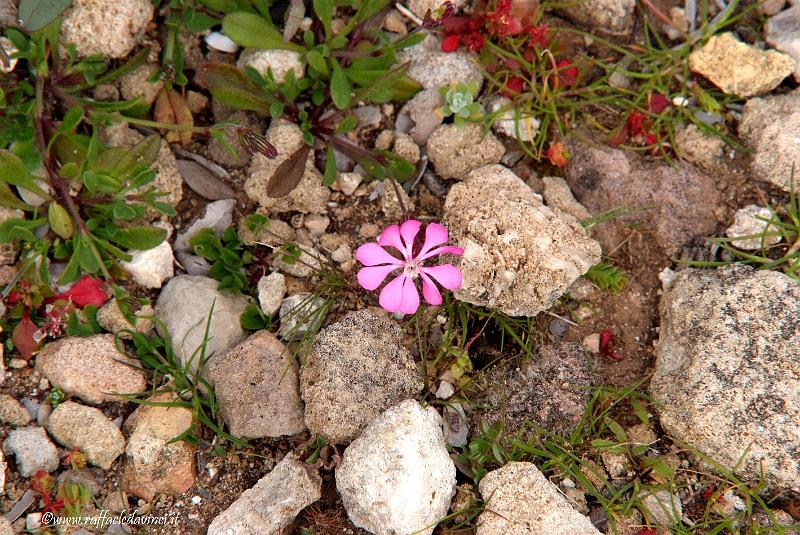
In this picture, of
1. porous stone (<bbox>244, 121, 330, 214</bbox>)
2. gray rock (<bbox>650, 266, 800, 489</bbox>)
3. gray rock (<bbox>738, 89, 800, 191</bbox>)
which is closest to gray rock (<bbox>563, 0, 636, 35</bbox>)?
gray rock (<bbox>738, 89, 800, 191</bbox>)

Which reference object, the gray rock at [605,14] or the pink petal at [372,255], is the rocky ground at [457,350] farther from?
the gray rock at [605,14]

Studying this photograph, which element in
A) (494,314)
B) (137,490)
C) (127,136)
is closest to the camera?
(137,490)

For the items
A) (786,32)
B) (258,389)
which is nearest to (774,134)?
(786,32)

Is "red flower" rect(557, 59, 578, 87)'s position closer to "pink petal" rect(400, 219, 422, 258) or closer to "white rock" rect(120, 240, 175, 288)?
"pink petal" rect(400, 219, 422, 258)

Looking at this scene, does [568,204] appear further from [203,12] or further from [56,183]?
[56,183]

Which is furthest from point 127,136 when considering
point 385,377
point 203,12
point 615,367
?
point 615,367

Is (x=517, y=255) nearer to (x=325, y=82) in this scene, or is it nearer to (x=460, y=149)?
(x=460, y=149)
